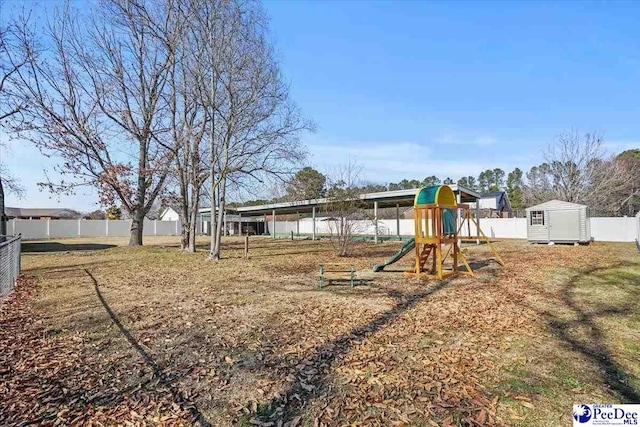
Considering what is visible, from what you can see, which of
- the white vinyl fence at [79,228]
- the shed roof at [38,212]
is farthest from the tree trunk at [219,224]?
the shed roof at [38,212]

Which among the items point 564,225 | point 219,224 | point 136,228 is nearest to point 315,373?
point 219,224

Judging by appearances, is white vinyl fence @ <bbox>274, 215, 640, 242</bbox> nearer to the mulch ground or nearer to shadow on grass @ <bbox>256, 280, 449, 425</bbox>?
shadow on grass @ <bbox>256, 280, 449, 425</bbox>

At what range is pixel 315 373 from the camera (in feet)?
11.8

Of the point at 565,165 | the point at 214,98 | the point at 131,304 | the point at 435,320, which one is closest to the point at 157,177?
the point at 214,98

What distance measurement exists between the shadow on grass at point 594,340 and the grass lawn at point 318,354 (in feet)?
0.07

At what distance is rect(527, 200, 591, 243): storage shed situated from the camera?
59.2 ft

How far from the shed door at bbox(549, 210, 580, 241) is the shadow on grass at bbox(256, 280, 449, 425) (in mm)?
16442

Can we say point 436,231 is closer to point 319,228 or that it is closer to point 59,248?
point 59,248

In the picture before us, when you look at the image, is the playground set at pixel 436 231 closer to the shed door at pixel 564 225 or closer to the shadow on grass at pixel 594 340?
the shadow on grass at pixel 594 340

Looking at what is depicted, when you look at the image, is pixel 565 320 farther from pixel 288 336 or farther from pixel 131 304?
pixel 131 304

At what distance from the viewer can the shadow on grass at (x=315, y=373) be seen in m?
2.93

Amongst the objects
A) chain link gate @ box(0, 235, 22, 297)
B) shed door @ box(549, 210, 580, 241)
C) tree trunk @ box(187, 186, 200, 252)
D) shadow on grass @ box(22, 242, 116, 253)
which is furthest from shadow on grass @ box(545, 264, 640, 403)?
shadow on grass @ box(22, 242, 116, 253)

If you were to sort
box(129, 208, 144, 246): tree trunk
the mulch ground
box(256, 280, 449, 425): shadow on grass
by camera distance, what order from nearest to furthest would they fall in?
the mulch ground
box(256, 280, 449, 425): shadow on grass
box(129, 208, 144, 246): tree trunk

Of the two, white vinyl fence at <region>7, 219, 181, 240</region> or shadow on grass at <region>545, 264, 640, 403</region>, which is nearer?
shadow on grass at <region>545, 264, 640, 403</region>
